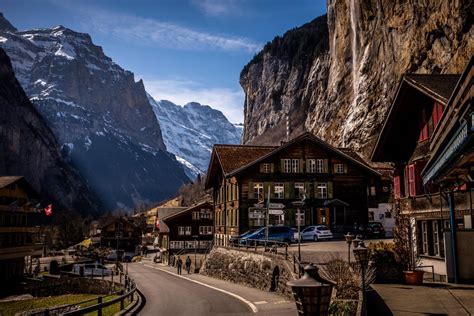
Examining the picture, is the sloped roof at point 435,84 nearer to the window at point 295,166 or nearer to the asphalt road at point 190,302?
the asphalt road at point 190,302

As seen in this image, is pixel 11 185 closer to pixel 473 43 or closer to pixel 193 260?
pixel 193 260

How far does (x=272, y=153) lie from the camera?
48.0 m

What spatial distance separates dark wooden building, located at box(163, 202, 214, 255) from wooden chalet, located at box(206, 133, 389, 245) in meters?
26.2

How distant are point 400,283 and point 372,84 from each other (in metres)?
74.4

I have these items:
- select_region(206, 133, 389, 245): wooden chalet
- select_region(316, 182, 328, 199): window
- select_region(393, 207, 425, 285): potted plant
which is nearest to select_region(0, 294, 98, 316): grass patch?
select_region(206, 133, 389, 245): wooden chalet

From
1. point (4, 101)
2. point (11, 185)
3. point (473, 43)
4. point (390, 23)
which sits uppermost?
point (4, 101)

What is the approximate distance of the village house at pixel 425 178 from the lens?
785 inches

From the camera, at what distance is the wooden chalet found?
47.6 metres

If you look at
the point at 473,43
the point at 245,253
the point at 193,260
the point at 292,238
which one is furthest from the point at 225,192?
the point at 473,43

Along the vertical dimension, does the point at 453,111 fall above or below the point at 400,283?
above

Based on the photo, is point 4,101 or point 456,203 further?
point 4,101

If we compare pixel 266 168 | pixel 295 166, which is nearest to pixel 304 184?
pixel 295 166

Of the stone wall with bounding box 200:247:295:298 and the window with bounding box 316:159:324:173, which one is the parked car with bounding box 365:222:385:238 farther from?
the stone wall with bounding box 200:247:295:298

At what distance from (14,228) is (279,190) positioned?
32.8 m
